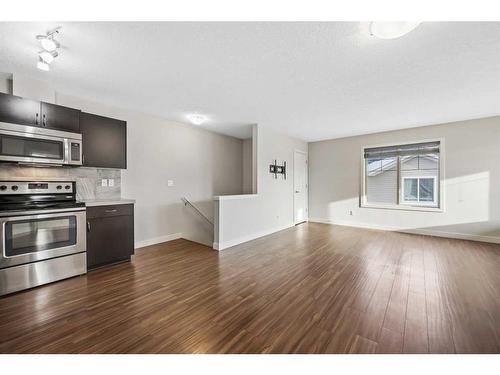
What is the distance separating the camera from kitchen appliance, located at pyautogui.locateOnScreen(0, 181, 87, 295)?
2168 millimetres

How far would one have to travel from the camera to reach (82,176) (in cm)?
322

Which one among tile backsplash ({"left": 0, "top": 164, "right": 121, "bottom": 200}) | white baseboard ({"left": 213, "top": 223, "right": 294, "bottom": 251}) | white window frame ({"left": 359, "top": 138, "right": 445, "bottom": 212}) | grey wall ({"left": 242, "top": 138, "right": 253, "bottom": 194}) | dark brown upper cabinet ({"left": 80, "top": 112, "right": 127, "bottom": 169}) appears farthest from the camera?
grey wall ({"left": 242, "top": 138, "right": 253, "bottom": 194})

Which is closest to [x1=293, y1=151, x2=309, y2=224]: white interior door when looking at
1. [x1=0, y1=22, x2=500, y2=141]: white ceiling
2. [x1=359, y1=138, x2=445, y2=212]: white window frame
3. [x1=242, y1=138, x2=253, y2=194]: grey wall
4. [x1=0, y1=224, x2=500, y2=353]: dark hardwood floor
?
[x1=242, y1=138, x2=253, y2=194]: grey wall

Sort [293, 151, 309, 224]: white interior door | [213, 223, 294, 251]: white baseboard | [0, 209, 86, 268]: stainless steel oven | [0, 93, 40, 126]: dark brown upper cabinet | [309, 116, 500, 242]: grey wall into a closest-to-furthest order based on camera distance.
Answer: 1. [0, 209, 86, 268]: stainless steel oven
2. [0, 93, 40, 126]: dark brown upper cabinet
3. [213, 223, 294, 251]: white baseboard
4. [309, 116, 500, 242]: grey wall
5. [293, 151, 309, 224]: white interior door

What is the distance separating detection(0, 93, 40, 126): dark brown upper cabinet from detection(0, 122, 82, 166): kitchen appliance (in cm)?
8

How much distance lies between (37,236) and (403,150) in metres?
6.97

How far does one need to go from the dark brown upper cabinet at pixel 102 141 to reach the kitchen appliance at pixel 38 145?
0.47 feet

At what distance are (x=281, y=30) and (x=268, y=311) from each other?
8.28 ft

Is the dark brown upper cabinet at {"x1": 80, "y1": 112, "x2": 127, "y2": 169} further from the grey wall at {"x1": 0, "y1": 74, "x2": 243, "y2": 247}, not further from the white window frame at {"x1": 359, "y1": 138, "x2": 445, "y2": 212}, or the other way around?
the white window frame at {"x1": 359, "y1": 138, "x2": 445, "y2": 212}

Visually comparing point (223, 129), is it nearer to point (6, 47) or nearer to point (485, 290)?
point (6, 47)

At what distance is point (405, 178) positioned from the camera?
16.8ft

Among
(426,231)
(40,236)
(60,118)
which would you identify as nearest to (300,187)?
(426,231)

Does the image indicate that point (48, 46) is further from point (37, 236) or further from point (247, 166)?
point (247, 166)
